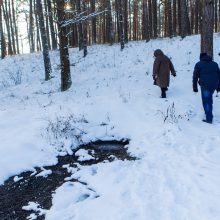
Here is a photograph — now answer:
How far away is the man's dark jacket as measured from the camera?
1002 centimetres

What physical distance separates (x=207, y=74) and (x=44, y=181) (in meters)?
5.34

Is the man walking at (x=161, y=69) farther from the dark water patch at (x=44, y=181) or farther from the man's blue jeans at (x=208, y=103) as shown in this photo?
the dark water patch at (x=44, y=181)

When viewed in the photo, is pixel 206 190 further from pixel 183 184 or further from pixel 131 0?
pixel 131 0

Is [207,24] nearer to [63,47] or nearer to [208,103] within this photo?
[208,103]

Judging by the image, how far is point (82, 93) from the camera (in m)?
14.8

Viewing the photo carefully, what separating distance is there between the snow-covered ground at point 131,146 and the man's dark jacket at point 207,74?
93 centimetres

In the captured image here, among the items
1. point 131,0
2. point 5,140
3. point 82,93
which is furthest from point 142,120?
point 131,0

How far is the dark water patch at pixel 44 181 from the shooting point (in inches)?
247

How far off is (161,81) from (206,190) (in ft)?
23.5

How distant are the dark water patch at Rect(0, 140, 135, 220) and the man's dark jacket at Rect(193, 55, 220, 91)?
2.84 meters

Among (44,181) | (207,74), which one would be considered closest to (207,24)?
(207,74)

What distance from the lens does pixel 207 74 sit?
33.0 feet

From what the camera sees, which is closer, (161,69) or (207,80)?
(207,80)

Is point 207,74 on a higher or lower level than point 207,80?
higher
